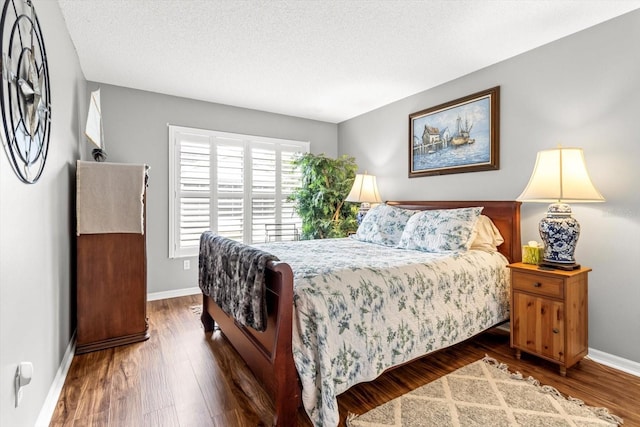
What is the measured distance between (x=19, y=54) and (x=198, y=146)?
2.74m

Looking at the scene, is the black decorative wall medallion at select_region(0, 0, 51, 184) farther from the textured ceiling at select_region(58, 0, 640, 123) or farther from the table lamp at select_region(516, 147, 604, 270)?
the table lamp at select_region(516, 147, 604, 270)

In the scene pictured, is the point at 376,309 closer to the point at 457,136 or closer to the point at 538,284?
the point at 538,284

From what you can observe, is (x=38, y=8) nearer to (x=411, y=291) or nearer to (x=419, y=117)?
(x=411, y=291)

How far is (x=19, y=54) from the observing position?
1.33m

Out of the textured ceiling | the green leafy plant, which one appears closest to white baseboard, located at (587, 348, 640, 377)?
the textured ceiling

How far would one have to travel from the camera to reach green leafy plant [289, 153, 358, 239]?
173 inches

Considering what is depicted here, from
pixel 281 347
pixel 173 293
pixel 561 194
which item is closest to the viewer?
pixel 281 347

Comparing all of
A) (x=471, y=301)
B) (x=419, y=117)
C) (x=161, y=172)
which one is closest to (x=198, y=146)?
(x=161, y=172)

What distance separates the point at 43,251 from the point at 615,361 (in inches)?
147

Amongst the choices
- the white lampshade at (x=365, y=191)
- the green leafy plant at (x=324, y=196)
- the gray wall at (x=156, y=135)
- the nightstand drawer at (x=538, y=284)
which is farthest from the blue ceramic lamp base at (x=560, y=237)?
the gray wall at (x=156, y=135)

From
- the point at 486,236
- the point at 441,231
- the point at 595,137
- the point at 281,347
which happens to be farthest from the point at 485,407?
the point at 595,137

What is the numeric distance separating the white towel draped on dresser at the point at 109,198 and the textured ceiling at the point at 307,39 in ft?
3.48

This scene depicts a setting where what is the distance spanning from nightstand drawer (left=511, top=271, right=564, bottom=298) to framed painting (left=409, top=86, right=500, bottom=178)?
1.13 metres

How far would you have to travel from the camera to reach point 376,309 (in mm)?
1863
